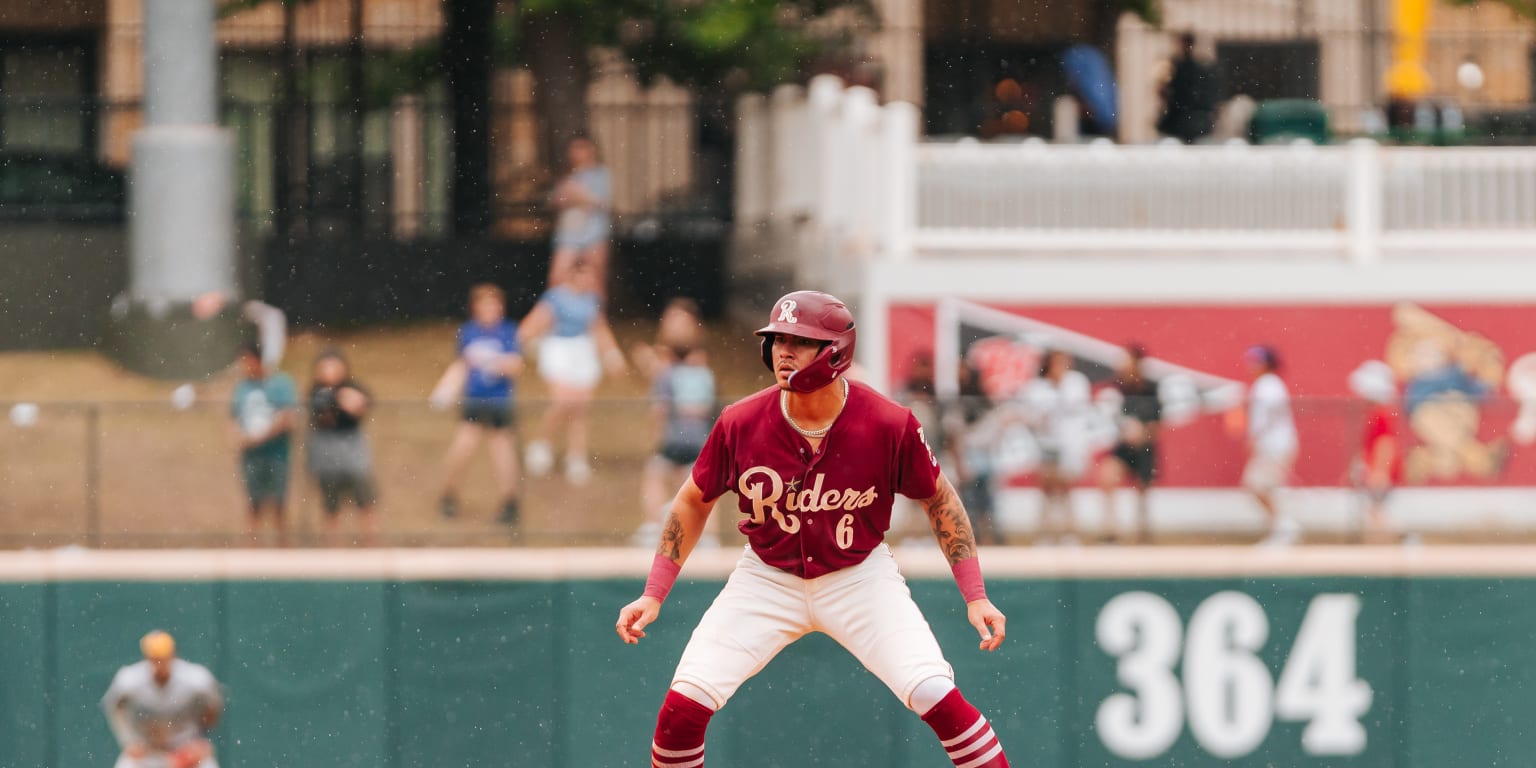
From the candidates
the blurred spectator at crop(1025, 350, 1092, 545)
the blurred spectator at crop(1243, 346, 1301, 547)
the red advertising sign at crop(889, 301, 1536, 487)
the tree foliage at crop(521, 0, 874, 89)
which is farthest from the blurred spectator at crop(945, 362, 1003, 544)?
the tree foliage at crop(521, 0, 874, 89)

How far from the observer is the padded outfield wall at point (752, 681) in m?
14.4

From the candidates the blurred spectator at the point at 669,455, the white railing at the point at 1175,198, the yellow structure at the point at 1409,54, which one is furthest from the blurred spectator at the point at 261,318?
the yellow structure at the point at 1409,54

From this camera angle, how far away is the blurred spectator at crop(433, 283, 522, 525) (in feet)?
47.5

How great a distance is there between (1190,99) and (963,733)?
12.8 m

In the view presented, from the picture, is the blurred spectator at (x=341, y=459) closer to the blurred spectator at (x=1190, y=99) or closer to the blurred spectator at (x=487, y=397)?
the blurred spectator at (x=487, y=397)

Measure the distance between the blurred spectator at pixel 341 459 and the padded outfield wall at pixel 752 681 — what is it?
204 mm

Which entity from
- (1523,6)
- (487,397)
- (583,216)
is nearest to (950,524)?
(487,397)

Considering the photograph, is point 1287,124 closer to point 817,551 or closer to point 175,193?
point 175,193

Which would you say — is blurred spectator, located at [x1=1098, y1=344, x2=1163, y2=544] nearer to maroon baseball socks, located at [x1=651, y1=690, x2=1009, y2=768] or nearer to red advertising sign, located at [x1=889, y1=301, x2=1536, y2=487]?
red advertising sign, located at [x1=889, y1=301, x2=1536, y2=487]

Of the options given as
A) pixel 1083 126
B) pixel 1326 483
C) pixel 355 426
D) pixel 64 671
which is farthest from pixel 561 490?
pixel 1083 126

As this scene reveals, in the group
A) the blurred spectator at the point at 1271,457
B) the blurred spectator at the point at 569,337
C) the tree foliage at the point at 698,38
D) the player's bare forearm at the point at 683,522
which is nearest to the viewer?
the player's bare forearm at the point at 683,522

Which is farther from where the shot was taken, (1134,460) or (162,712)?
(1134,460)

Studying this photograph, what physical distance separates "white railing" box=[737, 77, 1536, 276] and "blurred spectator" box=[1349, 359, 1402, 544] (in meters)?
5.28

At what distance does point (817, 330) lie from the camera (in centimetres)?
874
